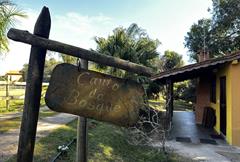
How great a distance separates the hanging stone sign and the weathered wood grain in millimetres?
115

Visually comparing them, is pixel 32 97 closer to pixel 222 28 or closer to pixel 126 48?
pixel 126 48

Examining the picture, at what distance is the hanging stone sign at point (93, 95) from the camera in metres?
2.15

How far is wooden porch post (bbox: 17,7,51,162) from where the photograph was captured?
7.00ft

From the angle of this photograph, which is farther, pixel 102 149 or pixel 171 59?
pixel 171 59

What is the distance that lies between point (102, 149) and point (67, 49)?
4.93 m

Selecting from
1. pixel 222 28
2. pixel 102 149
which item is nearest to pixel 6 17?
pixel 102 149

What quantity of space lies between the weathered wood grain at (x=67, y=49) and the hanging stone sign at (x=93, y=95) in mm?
115

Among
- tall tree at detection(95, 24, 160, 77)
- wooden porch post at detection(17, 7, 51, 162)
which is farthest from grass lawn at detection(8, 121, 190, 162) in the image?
tall tree at detection(95, 24, 160, 77)

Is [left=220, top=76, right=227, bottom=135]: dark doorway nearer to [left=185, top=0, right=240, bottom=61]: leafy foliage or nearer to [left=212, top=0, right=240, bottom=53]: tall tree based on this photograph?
[left=185, top=0, right=240, bottom=61]: leafy foliage

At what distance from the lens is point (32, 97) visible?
2.14 m

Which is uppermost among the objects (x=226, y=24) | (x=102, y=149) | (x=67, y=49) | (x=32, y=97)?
(x=226, y=24)

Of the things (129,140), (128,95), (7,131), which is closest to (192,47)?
(129,140)

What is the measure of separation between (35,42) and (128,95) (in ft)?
2.79

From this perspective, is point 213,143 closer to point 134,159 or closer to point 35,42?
point 134,159
